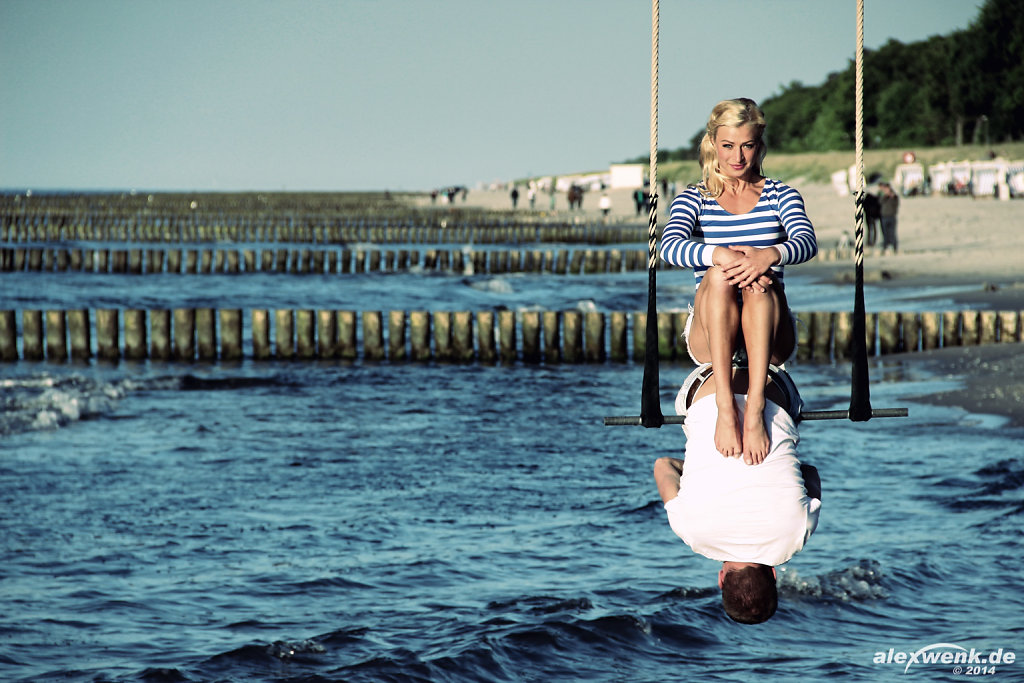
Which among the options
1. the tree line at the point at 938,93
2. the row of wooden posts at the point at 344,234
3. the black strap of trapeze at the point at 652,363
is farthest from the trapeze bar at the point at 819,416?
the tree line at the point at 938,93

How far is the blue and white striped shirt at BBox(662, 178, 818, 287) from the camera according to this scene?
5359 millimetres

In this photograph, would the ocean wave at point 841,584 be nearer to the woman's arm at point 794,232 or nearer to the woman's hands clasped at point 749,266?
the woman's arm at point 794,232

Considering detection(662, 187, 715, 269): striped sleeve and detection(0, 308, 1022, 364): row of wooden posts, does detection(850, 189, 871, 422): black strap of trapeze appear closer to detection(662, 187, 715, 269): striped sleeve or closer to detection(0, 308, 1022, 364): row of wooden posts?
detection(662, 187, 715, 269): striped sleeve

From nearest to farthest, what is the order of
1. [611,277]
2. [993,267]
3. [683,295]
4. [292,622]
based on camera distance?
[292,622], [993,267], [683,295], [611,277]

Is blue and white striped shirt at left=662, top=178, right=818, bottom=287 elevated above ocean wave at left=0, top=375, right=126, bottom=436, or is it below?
above

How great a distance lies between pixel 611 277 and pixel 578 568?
3629cm

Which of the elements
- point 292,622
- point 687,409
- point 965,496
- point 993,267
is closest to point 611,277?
point 993,267

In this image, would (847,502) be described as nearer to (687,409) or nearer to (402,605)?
(402,605)

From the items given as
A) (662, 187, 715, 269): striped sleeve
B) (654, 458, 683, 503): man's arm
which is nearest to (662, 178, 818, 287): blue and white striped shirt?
(662, 187, 715, 269): striped sleeve

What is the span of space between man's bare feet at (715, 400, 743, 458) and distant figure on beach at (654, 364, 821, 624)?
0.15ft

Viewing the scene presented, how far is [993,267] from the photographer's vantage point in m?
30.8

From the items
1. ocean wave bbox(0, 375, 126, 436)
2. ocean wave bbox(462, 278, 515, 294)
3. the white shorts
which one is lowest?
ocean wave bbox(0, 375, 126, 436)

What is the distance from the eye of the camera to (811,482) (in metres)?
5.49

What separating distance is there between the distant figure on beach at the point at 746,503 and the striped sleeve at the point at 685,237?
582 mm
